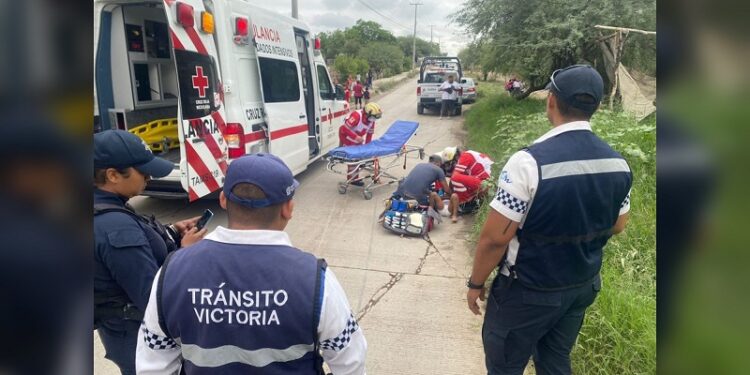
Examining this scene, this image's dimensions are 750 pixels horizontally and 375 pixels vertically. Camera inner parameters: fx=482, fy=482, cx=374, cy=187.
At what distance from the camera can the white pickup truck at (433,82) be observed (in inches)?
675

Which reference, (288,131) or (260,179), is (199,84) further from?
(260,179)

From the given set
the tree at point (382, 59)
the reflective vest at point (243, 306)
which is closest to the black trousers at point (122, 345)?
Result: the reflective vest at point (243, 306)

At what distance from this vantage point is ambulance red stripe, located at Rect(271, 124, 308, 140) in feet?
20.1

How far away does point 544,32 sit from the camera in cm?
1217

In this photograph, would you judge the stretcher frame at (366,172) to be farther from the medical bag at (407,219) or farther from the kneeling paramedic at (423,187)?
the medical bag at (407,219)

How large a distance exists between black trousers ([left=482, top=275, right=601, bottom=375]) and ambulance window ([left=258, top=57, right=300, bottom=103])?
449 centimetres

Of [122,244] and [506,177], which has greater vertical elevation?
[506,177]

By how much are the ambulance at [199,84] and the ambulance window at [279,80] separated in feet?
0.05

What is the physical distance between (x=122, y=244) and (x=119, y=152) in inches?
16.0

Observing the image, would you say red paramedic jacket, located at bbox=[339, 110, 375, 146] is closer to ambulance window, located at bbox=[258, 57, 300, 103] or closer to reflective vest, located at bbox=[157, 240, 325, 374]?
ambulance window, located at bbox=[258, 57, 300, 103]

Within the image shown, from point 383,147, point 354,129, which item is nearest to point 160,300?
point 383,147

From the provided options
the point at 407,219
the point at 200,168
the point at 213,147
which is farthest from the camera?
the point at 407,219
